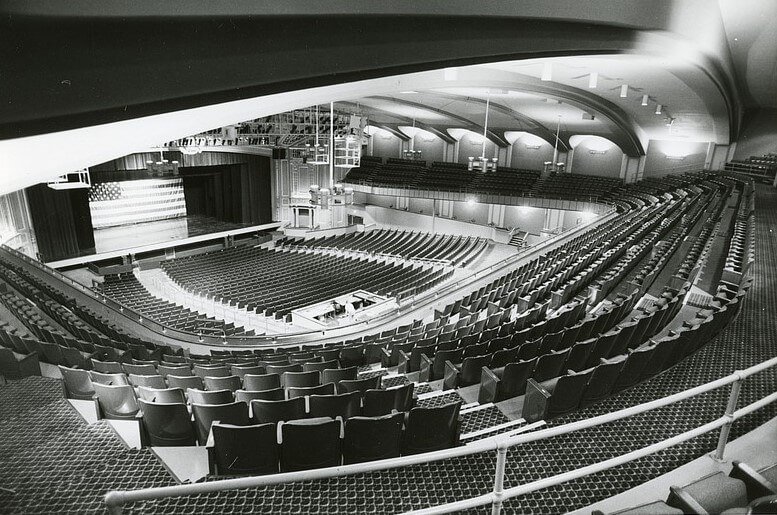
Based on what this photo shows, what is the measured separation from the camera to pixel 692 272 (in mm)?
8141

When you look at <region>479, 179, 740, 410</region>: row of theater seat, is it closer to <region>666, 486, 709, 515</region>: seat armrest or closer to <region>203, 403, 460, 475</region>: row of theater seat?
<region>203, 403, 460, 475</region>: row of theater seat

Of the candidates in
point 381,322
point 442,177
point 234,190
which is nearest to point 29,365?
point 381,322

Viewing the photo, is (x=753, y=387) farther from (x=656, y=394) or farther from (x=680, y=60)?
(x=680, y=60)

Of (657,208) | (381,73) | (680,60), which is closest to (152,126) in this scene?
(381,73)

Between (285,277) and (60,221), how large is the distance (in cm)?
1119

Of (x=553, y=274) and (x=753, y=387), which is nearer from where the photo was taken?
Result: (x=753, y=387)

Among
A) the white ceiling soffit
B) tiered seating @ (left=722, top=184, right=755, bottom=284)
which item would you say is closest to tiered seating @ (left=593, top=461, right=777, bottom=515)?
the white ceiling soffit

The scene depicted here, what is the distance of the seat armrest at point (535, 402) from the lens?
412 centimetres

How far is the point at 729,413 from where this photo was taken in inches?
113

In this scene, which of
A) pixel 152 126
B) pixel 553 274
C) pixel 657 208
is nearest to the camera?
pixel 152 126

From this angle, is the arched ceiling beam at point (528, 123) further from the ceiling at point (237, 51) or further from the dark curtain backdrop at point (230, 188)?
the dark curtain backdrop at point (230, 188)

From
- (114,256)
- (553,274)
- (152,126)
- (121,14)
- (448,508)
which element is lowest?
(114,256)

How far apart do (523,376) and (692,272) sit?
528 cm

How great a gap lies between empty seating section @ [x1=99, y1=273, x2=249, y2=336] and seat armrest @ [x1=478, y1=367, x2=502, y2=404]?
9.40 m
